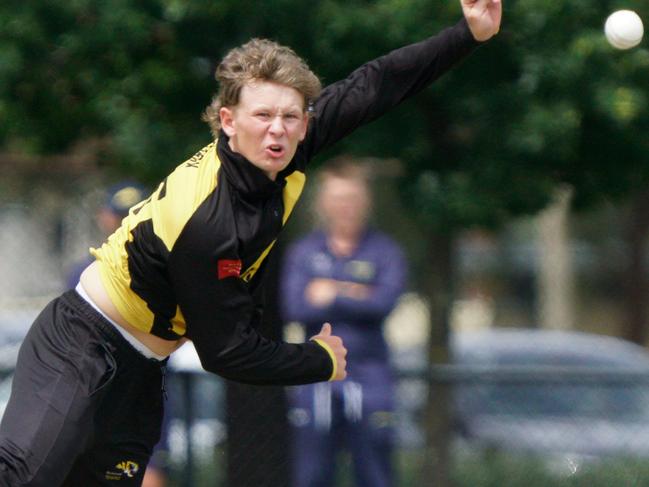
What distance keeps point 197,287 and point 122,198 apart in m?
2.82

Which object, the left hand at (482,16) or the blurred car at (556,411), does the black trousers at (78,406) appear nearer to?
the left hand at (482,16)

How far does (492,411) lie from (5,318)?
8.51 metres

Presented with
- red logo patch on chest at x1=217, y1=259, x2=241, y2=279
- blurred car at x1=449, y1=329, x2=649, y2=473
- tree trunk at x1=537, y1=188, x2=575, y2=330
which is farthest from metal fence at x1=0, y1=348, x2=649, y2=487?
tree trunk at x1=537, y1=188, x2=575, y2=330

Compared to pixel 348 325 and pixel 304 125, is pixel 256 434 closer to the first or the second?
pixel 348 325

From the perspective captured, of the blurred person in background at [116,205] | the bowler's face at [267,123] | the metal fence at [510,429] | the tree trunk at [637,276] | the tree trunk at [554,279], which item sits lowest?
the metal fence at [510,429]

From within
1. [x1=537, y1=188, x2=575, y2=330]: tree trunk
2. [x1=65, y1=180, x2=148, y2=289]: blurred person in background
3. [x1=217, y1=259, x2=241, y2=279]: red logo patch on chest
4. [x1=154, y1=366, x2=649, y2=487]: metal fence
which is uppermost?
[x1=537, y1=188, x2=575, y2=330]: tree trunk

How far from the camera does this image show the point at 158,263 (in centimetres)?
420

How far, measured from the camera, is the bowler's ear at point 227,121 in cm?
427

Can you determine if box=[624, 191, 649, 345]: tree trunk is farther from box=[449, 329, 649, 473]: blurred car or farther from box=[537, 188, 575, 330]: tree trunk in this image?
box=[449, 329, 649, 473]: blurred car

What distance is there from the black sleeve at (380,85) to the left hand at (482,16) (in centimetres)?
3

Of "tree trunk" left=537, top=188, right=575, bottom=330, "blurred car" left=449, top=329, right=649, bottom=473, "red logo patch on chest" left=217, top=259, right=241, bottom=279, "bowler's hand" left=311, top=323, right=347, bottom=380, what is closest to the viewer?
"red logo patch on chest" left=217, top=259, right=241, bottom=279

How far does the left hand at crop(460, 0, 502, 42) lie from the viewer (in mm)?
4555

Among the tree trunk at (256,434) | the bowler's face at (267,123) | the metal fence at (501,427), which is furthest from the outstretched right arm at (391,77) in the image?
the metal fence at (501,427)

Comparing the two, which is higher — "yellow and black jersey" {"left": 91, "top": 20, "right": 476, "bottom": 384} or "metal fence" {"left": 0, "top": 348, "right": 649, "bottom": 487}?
"yellow and black jersey" {"left": 91, "top": 20, "right": 476, "bottom": 384}
